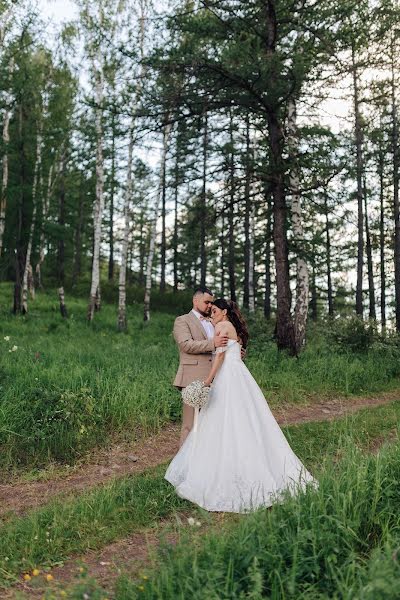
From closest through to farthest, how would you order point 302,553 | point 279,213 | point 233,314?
point 302,553 < point 233,314 < point 279,213

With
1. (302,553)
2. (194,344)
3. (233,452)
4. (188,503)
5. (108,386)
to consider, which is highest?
(194,344)

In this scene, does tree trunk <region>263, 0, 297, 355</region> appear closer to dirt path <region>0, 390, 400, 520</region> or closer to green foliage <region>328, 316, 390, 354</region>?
green foliage <region>328, 316, 390, 354</region>

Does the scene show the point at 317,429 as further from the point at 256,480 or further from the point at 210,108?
the point at 210,108

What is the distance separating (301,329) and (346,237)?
19.2m

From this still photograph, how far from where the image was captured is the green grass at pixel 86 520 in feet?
14.4

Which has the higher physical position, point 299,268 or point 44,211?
point 44,211

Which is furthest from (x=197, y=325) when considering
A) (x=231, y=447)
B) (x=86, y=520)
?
(x=86, y=520)

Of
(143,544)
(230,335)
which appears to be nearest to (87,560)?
(143,544)

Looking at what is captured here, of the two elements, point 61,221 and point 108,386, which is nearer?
point 108,386

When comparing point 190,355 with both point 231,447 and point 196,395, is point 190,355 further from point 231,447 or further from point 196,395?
point 231,447

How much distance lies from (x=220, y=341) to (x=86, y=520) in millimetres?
2334

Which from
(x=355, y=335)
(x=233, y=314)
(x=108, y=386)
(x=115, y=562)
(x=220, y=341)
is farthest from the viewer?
(x=355, y=335)

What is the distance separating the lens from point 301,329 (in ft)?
48.4

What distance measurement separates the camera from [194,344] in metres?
6.24
